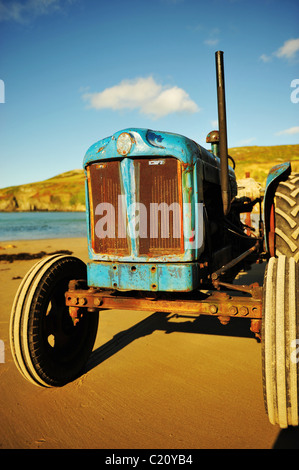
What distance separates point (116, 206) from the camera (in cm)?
269

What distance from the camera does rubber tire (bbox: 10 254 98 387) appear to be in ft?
8.32

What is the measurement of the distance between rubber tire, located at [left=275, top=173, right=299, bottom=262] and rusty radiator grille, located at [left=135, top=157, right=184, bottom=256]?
110 cm

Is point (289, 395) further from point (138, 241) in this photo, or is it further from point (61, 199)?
point (61, 199)

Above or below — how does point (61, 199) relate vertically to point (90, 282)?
above

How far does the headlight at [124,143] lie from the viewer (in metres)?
2.47

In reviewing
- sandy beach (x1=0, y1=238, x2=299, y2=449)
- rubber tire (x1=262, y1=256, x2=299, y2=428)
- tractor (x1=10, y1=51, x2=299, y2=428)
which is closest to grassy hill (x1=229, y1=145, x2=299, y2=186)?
sandy beach (x1=0, y1=238, x2=299, y2=449)

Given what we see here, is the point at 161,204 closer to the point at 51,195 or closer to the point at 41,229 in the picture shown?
→ the point at 41,229

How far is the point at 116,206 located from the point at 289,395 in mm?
1714

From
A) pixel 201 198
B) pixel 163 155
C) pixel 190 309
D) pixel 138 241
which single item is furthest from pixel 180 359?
pixel 163 155

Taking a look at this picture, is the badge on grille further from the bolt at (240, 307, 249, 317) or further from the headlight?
the bolt at (240, 307, 249, 317)

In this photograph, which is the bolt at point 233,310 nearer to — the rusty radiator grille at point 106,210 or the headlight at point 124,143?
the rusty radiator grille at point 106,210

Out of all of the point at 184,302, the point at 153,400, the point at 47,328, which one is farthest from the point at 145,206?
the point at 153,400

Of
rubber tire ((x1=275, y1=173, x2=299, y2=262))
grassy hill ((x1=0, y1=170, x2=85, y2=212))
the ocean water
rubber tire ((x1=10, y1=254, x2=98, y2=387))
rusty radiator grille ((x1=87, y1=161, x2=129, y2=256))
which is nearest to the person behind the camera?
rubber tire ((x1=10, y1=254, x2=98, y2=387))

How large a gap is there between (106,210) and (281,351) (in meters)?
1.60
